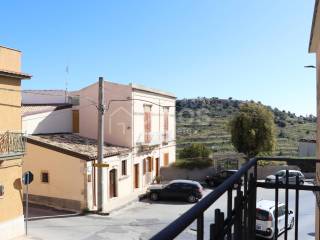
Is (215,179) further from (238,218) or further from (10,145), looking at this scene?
(238,218)

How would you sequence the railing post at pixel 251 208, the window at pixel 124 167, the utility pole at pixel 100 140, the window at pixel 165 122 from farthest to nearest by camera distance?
the window at pixel 165 122
the window at pixel 124 167
the utility pole at pixel 100 140
the railing post at pixel 251 208

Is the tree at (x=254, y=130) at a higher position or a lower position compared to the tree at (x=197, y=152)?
higher

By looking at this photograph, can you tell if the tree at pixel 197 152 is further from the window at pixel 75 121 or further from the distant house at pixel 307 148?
the distant house at pixel 307 148

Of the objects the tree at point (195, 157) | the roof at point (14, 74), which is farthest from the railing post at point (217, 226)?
the tree at point (195, 157)

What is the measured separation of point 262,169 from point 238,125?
3.60 meters

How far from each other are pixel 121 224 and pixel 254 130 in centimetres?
1608

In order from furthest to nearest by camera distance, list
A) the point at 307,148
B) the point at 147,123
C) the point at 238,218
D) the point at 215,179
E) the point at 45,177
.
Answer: the point at 307,148
the point at 147,123
the point at 215,179
the point at 45,177
the point at 238,218

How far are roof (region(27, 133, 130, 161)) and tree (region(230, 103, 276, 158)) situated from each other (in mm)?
9644

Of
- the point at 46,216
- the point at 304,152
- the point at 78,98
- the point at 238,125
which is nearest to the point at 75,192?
the point at 46,216

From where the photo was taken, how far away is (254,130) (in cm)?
3212

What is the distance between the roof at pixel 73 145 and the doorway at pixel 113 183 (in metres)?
1.08

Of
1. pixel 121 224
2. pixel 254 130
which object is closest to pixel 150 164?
pixel 254 130

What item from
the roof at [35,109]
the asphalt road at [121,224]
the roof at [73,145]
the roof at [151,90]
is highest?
the roof at [151,90]

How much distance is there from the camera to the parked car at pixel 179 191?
24.4 metres
